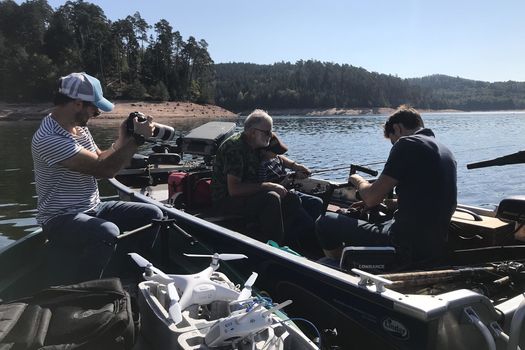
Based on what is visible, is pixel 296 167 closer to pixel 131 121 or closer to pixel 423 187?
pixel 131 121

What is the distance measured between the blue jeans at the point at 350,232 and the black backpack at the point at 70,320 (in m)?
1.81

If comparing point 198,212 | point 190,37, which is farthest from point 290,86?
point 198,212

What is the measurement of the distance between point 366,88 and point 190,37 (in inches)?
1976

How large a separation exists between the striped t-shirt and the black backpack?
106 centimetres

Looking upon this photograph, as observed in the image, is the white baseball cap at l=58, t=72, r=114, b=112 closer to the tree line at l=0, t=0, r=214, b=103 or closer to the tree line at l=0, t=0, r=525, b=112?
the tree line at l=0, t=0, r=525, b=112

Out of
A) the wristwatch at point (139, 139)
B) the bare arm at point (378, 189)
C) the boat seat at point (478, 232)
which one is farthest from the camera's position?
the boat seat at point (478, 232)

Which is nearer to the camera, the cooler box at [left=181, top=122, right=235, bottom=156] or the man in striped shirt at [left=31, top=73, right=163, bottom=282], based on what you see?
the man in striped shirt at [left=31, top=73, right=163, bottom=282]

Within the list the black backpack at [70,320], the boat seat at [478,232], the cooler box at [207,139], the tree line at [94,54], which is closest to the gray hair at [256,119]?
the boat seat at [478,232]

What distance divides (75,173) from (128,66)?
91412 mm

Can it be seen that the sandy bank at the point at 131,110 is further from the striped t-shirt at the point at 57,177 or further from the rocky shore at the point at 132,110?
the striped t-shirt at the point at 57,177

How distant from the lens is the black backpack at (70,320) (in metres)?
2.30

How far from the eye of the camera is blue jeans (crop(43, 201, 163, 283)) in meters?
3.44

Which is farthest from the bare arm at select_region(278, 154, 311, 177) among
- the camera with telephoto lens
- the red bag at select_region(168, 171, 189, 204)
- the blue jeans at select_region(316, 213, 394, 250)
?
the camera with telephoto lens

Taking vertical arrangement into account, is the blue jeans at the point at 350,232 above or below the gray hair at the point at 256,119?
below
